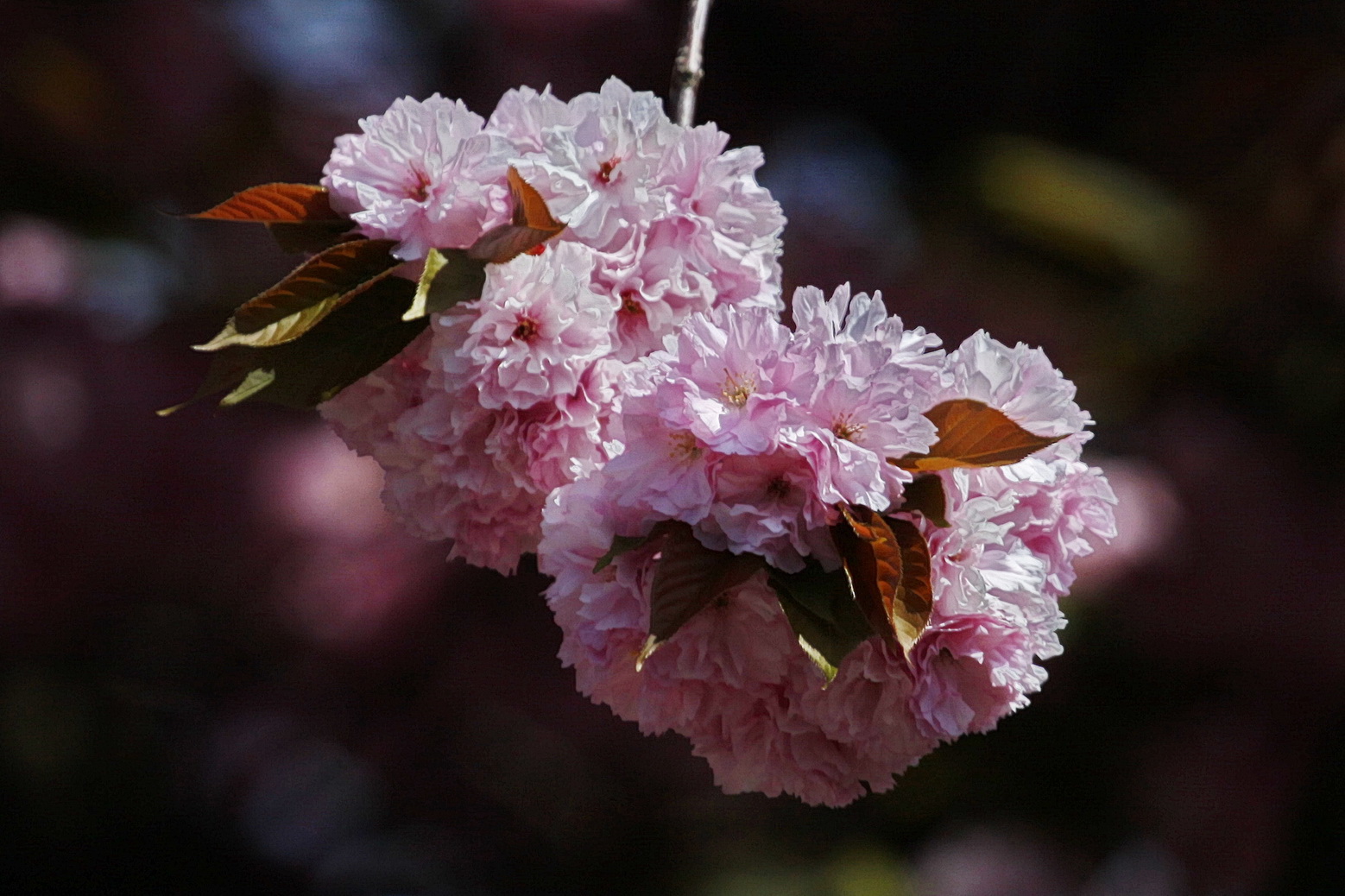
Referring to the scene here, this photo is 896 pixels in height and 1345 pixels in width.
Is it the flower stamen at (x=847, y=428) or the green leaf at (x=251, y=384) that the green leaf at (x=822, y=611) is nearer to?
the flower stamen at (x=847, y=428)

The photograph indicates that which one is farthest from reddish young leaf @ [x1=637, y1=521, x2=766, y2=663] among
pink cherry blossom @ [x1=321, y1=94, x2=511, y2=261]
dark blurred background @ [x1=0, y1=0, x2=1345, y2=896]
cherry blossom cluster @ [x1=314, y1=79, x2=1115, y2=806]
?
dark blurred background @ [x1=0, y1=0, x2=1345, y2=896]

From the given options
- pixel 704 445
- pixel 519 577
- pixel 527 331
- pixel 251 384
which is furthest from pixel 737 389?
pixel 519 577

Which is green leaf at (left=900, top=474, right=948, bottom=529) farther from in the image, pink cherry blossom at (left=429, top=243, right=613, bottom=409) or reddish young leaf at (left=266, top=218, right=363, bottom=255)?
reddish young leaf at (left=266, top=218, right=363, bottom=255)

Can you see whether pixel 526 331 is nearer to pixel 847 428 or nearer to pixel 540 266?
pixel 540 266

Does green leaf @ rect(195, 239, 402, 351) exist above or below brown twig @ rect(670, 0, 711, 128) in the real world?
below

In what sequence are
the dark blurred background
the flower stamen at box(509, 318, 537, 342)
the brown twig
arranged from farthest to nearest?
the dark blurred background
the brown twig
the flower stamen at box(509, 318, 537, 342)

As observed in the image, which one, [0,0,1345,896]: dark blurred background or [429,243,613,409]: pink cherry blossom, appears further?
[0,0,1345,896]: dark blurred background
